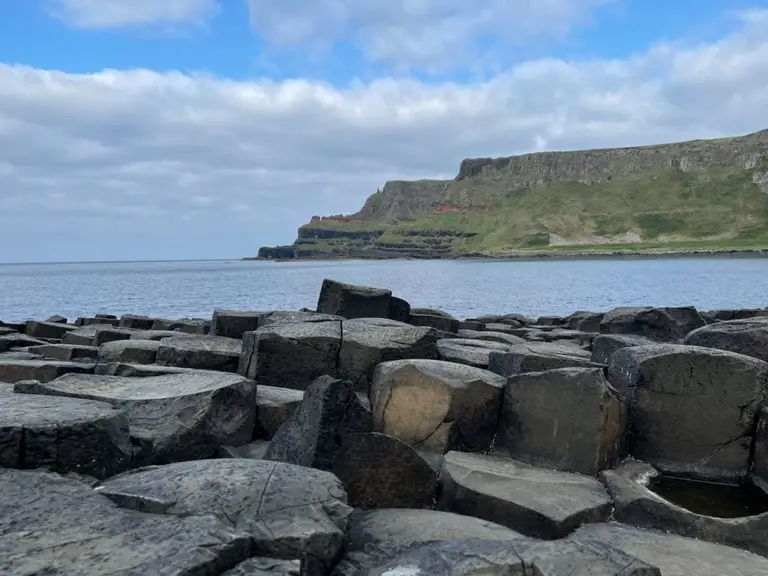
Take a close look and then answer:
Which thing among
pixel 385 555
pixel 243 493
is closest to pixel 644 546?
pixel 385 555

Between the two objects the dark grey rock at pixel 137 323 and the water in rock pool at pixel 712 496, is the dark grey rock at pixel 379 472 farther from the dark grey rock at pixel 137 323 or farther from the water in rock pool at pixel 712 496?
the dark grey rock at pixel 137 323

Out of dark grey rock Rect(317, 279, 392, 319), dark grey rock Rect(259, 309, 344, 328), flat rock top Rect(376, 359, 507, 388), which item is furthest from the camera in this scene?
dark grey rock Rect(317, 279, 392, 319)

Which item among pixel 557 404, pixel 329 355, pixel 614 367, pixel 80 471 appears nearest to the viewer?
pixel 80 471

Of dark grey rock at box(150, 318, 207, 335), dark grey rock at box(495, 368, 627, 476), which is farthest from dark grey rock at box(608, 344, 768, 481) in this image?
dark grey rock at box(150, 318, 207, 335)

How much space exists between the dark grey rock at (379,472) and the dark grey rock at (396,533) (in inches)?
9.1

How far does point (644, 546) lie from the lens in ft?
13.5

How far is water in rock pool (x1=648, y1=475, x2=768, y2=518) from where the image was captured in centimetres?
525

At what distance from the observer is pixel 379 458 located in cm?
475

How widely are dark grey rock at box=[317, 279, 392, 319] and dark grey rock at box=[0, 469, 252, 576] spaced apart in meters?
8.20

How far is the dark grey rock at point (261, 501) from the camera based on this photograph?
127 inches

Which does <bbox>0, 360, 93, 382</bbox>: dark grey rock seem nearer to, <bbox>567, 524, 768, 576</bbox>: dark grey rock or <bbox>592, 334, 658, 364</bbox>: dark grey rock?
<bbox>567, 524, 768, 576</bbox>: dark grey rock

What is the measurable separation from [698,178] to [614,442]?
550 feet

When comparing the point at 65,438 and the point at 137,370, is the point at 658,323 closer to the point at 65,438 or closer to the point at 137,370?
the point at 137,370

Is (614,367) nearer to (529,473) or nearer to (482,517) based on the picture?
(529,473)
